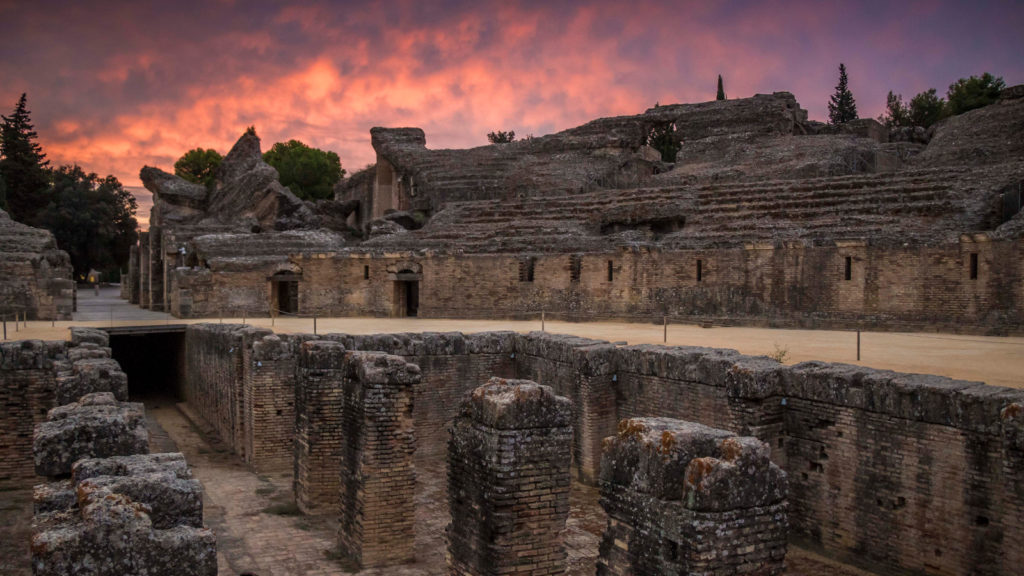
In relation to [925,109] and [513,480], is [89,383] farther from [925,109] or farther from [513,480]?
[925,109]

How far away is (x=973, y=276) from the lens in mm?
15117

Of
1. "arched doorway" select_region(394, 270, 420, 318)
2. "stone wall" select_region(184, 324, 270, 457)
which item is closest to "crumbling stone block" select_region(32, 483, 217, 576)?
"stone wall" select_region(184, 324, 270, 457)

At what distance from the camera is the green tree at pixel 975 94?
38625 millimetres

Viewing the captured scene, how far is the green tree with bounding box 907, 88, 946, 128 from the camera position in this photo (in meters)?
43.8

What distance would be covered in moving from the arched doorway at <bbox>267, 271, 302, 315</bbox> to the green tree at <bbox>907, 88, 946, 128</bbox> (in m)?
35.5

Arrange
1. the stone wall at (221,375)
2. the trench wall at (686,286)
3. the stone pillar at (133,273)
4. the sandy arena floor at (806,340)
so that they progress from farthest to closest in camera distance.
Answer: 1. the stone pillar at (133,273)
2. the trench wall at (686,286)
3. the stone wall at (221,375)
4. the sandy arena floor at (806,340)

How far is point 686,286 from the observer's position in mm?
19078

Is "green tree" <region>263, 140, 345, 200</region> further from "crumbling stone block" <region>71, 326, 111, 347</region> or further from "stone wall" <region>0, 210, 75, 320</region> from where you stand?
"crumbling stone block" <region>71, 326, 111, 347</region>

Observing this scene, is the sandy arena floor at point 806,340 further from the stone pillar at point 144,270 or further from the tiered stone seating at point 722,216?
the stone pillar at point 144,270

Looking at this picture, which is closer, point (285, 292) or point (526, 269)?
point (526, 269)

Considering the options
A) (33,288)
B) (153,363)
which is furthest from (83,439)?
(153,363)

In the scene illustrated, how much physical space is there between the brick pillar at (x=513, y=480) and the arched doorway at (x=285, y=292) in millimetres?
16749

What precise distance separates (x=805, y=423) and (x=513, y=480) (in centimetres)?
391

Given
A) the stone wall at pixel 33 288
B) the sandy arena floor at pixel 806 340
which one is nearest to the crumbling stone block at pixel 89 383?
the sandy arena floor at pixel 806 340
